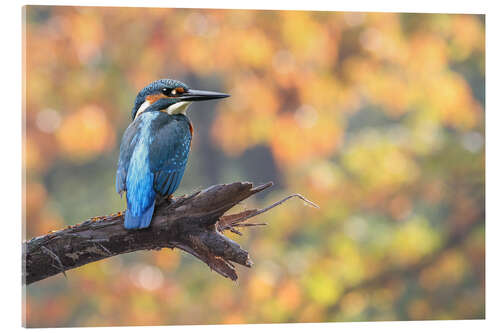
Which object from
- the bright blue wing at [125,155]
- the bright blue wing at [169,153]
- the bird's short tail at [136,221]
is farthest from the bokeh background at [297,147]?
the bird's short tail at [136,221]

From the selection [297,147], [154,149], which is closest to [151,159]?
[154,149]

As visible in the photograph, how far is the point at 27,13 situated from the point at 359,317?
302cm

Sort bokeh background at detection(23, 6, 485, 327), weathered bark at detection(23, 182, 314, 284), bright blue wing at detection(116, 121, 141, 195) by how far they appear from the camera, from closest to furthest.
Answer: weathered bark at detection(23, 182, 314, 284) < bright blue wing at detection(116, 121, 141, 195) < bokeh background at detection(23, 6, 485, 327)

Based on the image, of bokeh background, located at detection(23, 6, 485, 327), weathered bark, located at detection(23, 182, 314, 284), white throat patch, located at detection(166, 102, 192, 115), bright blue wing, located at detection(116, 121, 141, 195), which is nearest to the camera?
weathered bark, located at detection(23, 182, 314, 284)

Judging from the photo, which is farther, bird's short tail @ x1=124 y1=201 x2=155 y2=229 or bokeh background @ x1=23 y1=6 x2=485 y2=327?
bokeh background @ x1=23 y1=6 x2=485 y2=327

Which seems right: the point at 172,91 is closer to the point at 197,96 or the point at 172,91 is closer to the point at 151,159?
the point at 197,96

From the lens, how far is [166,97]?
384 centimetres

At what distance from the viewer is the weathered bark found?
321 cm

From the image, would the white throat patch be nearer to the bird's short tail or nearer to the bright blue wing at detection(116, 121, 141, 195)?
the bright blue wing at detection(116, 121, 141, 195)

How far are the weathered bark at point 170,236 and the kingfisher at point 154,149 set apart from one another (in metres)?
0.08

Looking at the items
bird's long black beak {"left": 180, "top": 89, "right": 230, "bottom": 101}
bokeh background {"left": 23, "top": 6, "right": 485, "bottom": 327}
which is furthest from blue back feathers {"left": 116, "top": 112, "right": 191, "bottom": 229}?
bokeh background {"left": 23, "top": 6, "right": 485, "bottom": 327}

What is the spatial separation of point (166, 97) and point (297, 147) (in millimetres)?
2188
